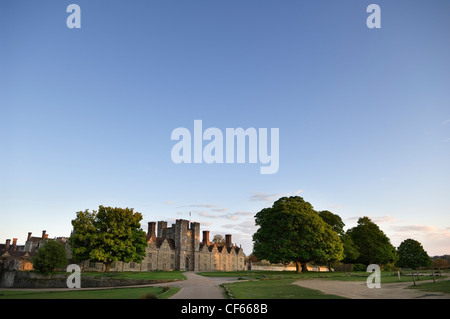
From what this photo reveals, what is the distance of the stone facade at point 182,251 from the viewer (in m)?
80.9

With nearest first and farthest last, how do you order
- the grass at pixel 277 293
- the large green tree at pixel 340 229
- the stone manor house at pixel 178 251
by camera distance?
the grass at pixel 277 293
the large green tree at pixel 340 229
the stone manor house at pixel 178 251

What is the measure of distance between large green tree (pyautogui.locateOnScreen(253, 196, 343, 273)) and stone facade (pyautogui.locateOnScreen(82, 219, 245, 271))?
124ft

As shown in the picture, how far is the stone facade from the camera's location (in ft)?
265

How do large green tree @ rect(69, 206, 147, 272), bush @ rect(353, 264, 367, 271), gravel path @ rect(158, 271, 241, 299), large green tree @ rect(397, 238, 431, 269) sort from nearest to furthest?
gravel path @ rect(158, 271, 241, 299) < large green tree @ rect(69, 206, 147, 272) < bush @ rect(353, 264, 367, 271) < large green tree @ rect(397, 238, 431, 269)

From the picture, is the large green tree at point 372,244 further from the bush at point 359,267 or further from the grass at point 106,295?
the grass at point 106,295

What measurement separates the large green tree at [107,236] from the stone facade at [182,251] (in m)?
25.4

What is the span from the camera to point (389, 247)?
7144 centimetres

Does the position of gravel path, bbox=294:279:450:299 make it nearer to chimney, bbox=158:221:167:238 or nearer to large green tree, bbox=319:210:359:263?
large green tree, bbox=319:210:359:263

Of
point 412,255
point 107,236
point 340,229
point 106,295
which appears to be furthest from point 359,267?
point 106,295

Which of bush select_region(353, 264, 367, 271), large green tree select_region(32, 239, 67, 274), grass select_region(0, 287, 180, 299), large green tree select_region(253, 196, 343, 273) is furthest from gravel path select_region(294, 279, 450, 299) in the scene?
bush select_region(353, 264, 367, 271)

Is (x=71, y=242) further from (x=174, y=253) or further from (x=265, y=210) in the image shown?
(x=174, y=253)

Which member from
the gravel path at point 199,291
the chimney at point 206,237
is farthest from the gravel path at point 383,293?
the chimney at point 206,237

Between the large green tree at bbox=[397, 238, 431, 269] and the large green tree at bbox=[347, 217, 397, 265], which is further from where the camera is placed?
the large green tree at bbox=[397, 238, 431, 269]
